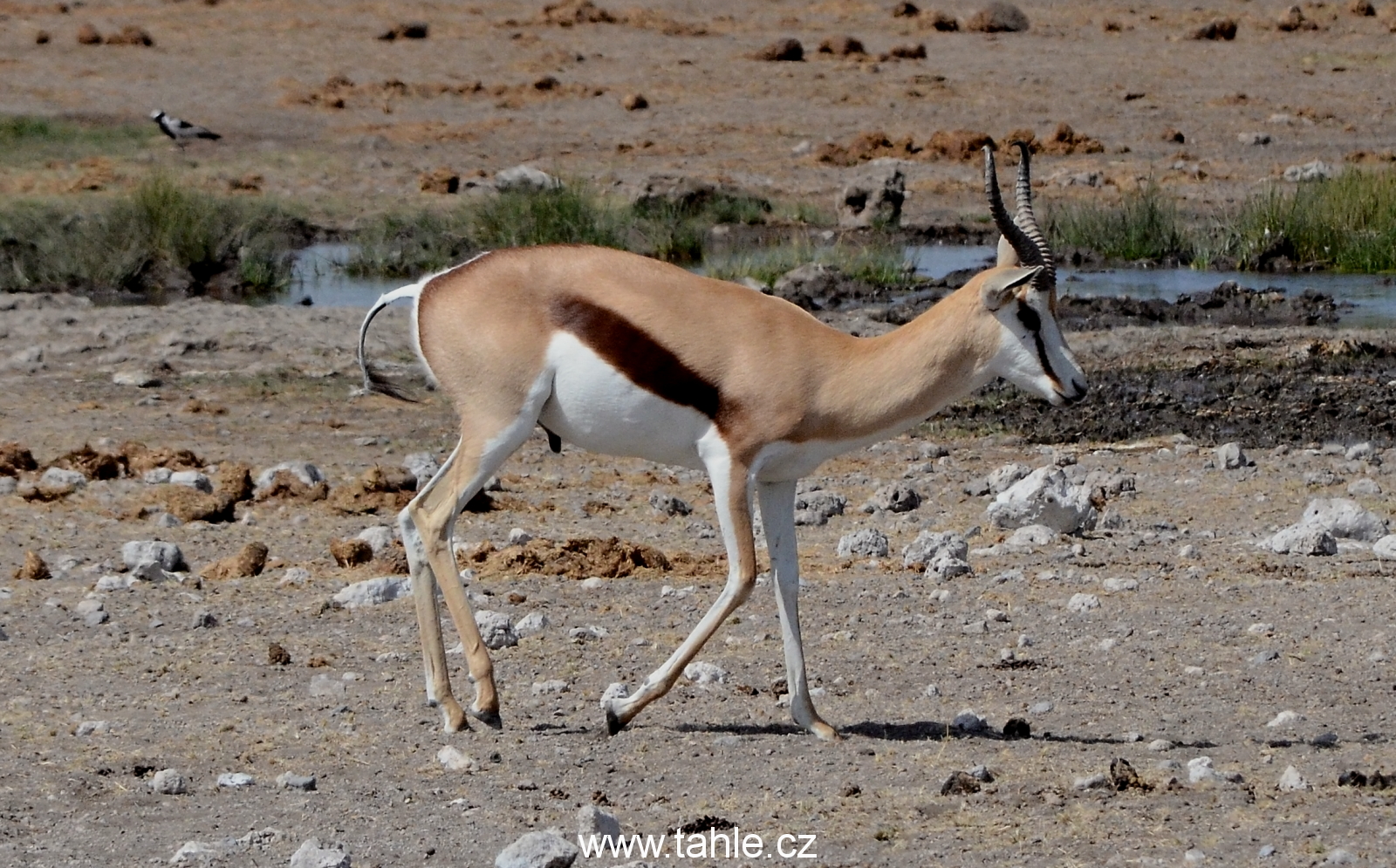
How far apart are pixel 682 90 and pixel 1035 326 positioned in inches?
968

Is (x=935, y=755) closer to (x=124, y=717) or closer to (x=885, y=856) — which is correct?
(x=885, y=856)

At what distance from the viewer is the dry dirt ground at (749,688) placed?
545 centimetres

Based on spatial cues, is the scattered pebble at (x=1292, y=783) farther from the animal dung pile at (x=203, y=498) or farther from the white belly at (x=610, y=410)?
the animal dung pile at (x=203, y=498)

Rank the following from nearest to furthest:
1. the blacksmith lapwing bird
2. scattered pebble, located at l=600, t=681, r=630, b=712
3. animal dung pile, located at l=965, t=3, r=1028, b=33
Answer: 1. scattered pebble, located at l=600, t=681, r=630, b=712
2. the blacksmith lapwing bird
3. animal dung pile, located at l=965, t=3, r=1028, b=33

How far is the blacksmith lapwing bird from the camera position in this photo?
2670cm

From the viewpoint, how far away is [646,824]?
18.0ft

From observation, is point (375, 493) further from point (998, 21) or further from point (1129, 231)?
point (998, 21)

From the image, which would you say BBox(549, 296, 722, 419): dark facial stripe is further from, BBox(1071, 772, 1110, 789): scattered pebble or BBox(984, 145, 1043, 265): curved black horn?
BBox(1071, 772, 1110, 789): scattered pebble

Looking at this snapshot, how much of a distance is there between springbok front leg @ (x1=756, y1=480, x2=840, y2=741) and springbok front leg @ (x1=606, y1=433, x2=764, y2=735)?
0.65 feet

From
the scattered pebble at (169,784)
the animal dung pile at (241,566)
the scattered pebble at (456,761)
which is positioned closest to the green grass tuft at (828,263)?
the animal dung pile at (241,566)

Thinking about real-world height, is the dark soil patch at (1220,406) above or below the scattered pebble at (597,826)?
below

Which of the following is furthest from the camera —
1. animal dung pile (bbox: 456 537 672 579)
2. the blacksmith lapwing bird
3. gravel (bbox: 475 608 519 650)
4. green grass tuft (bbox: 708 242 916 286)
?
the blacksmith lapwing bird

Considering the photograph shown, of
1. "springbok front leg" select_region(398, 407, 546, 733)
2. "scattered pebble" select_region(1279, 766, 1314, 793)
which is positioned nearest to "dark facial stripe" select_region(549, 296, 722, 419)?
"springbok front leg" select_region(398, 407, 546, 733)

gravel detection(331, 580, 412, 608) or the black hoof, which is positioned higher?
the black hoof
